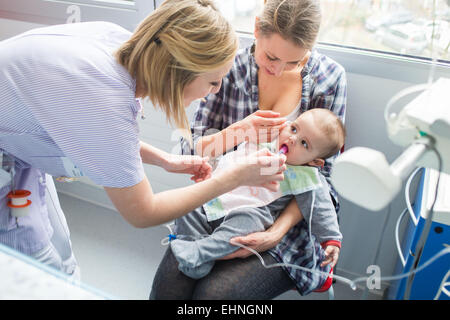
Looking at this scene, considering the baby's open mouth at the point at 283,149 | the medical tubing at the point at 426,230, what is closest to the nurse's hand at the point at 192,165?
the baby's open mouth at the point at 283,149

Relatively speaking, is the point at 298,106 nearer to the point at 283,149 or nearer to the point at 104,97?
the point at 283,149

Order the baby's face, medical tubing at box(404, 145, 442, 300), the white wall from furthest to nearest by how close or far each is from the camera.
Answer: the white wall < the baby's face < medical tubing at box(404, 145, 442, 300)

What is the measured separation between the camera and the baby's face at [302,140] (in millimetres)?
1241

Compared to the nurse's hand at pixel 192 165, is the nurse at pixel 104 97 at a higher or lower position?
higher

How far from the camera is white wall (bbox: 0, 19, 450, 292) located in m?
1.36

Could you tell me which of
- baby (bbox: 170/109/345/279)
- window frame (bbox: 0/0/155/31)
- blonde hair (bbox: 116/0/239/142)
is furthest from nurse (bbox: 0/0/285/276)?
window frame (bbox: 0/0/155/31)

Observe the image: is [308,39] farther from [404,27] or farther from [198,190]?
[198,190]

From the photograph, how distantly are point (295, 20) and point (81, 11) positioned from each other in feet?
4.14

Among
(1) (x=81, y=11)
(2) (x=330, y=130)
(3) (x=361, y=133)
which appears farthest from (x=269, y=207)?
(1) (x=81, y=11)

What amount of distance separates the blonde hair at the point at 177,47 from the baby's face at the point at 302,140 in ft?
1.29

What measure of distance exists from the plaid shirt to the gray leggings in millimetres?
100

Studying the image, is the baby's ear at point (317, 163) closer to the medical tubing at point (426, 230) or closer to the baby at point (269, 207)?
the baby at point (269, 207)

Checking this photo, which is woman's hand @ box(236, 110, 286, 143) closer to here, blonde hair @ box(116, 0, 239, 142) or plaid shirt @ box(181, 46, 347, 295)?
plaid shirt @ box(181, 46, 347, 295)
